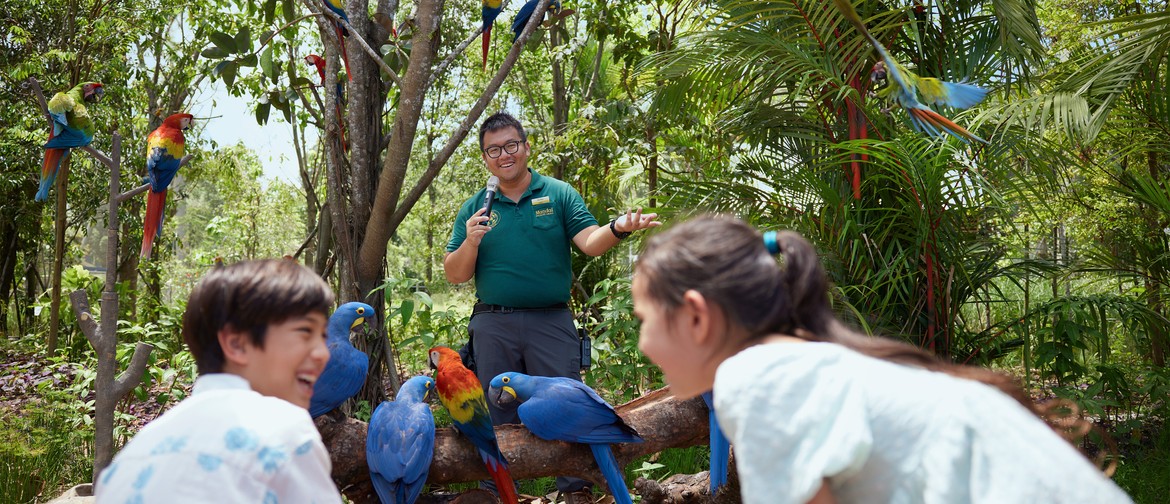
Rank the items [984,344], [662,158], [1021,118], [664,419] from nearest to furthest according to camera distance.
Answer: [664,419] < [1021,118] < [984,344] < [662,158]

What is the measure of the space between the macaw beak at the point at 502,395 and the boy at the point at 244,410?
4.65 ft

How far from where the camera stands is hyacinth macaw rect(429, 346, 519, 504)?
2.38 metres

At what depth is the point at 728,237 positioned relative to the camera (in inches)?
39.3

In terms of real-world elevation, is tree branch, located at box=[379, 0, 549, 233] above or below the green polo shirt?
above

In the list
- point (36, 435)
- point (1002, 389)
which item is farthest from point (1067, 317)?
point (36, 435)

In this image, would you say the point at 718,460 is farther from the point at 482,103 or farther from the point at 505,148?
the point at 482,103

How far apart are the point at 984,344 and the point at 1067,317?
0.35 metres

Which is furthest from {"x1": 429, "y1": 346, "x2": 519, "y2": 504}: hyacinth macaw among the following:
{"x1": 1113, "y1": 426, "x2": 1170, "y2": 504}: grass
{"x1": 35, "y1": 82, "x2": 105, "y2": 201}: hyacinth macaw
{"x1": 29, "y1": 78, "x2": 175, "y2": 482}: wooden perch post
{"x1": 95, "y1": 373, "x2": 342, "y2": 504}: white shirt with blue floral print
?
{"x1": 1113, "y1": 426, "x2": 1170, "y2": 504}: grass

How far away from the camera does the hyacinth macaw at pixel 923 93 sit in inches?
107

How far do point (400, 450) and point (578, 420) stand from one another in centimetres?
53

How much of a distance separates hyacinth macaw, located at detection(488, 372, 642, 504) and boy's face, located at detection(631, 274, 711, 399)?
4.56 ft

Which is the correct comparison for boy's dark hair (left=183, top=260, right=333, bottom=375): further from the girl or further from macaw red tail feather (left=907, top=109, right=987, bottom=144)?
macaw red tail feather (left=907, top=109, right=987, bottom=144)

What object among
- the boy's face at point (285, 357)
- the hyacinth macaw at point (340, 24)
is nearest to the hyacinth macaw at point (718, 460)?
the boy's face at point (285, 357)

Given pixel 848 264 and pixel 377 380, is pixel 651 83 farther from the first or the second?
pixel 377 380
